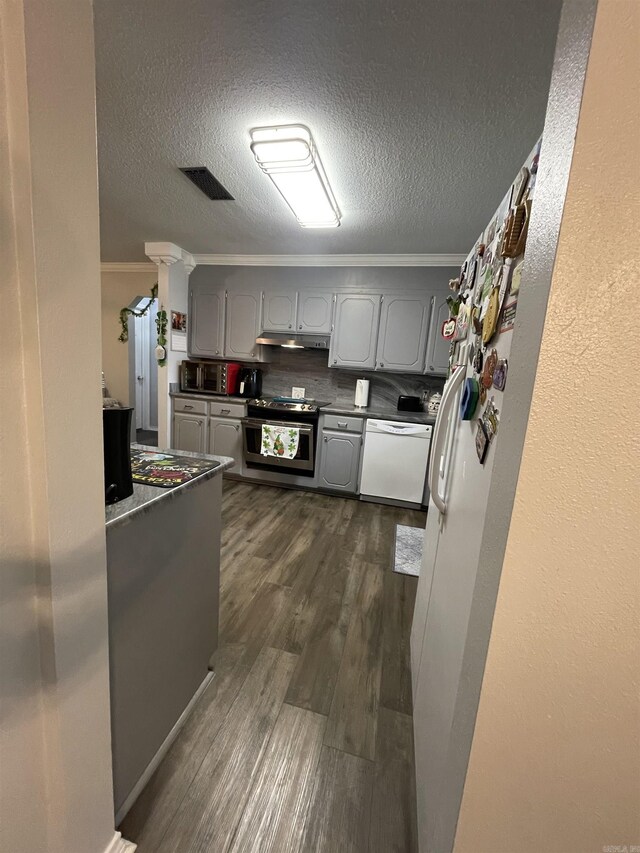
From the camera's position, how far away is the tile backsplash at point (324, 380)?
3916 mm

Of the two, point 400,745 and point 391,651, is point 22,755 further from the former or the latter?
point 391,651

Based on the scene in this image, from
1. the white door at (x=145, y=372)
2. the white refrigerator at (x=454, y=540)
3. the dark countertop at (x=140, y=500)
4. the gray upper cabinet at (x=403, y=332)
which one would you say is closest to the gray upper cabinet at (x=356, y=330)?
the gray upper cabinet at (x=403, y=332)

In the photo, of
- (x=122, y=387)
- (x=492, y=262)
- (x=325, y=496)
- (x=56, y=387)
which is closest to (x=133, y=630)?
(x=56, y=387)

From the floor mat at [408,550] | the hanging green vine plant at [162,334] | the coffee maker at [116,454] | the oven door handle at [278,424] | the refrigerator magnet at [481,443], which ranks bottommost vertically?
the floor mat at [408,550]

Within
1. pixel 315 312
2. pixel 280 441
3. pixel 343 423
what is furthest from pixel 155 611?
pixel 315 312

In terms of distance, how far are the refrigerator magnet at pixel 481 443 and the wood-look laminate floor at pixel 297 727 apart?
4.00 ft

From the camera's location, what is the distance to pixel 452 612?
926 mm

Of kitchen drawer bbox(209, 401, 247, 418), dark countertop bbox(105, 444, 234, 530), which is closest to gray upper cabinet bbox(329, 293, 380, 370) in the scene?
kitchen drawer bbox(209, 401, 247, 418)

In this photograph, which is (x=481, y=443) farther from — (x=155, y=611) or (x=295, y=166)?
(x=295, y=166)

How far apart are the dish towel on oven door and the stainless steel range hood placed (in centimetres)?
89

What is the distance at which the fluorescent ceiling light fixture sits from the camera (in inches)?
66.9

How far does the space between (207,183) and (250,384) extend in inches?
81.0

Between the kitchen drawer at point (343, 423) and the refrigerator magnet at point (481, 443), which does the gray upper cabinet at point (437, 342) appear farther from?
the refrigerator magnet at point (481, 443)

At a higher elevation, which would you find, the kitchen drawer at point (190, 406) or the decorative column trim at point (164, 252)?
the decorative column trim at point (164, 252)
